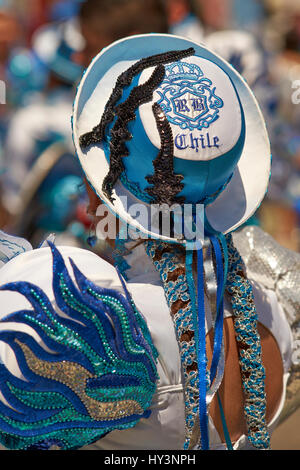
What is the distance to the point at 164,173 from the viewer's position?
1.15 metres

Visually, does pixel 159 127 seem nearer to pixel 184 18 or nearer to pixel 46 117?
pixel 46 117

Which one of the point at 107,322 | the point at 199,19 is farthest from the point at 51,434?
the point at 199,19

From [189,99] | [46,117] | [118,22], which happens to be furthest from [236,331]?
[46,117]

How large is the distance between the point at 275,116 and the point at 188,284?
8.94 feet

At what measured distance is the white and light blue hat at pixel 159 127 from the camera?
→ 3.72 feet

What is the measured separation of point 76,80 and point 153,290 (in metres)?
2.82

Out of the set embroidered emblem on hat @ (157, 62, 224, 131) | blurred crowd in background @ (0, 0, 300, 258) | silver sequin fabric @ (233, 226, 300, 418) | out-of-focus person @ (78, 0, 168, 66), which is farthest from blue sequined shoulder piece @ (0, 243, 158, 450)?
out-of-focus person @ (78, 0, 168, 66)

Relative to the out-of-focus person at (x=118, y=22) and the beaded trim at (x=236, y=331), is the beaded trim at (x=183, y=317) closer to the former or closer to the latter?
the beaded trim at (x=236, y=331)

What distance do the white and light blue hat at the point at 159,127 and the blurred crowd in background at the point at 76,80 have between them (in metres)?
0.96

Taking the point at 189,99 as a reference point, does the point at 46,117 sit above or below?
below

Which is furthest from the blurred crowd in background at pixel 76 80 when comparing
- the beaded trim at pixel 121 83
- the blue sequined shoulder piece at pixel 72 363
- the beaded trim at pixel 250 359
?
the blue sequined shoulder piece at pixel 72 363

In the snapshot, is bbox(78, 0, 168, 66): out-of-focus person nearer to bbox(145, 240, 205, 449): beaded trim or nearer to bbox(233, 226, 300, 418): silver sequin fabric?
bbox(233, 226, 300, 418): silver sequin fabric

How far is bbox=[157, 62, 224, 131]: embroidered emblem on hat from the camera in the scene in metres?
1.13
